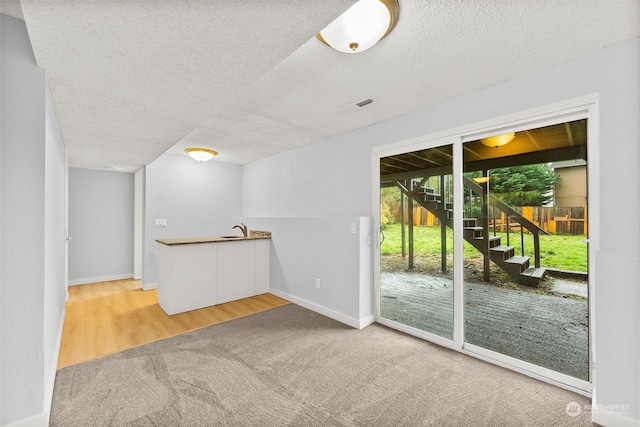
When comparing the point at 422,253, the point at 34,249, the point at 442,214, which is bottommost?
the point at 422,253

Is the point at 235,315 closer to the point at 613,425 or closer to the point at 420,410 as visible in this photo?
the point at 420,410

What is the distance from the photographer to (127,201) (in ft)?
18.1

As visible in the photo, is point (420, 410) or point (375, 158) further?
point (375, 158)

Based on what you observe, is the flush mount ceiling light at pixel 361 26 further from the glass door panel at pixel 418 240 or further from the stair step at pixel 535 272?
the stair step at pixel 535 272

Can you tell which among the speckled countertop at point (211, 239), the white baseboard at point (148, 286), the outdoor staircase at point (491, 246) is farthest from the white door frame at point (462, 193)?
the white baseboard at point (148, 286)

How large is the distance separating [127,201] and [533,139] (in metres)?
6.51

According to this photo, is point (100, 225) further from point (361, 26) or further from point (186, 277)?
point (361, 26)

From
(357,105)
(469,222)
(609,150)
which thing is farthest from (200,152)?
(609,150)

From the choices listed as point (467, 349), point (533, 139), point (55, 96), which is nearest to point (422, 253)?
point (467, 349)

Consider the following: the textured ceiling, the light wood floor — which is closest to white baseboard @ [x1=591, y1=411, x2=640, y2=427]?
the textured ceiling

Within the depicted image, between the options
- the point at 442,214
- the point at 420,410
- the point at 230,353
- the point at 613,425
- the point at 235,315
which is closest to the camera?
the point at 613,425

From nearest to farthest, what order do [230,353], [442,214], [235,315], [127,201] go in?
[230,353] → [442,214] → [235,315] → [127,201]

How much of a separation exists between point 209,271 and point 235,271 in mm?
388

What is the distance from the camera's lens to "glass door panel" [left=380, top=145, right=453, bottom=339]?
2.77 metres
